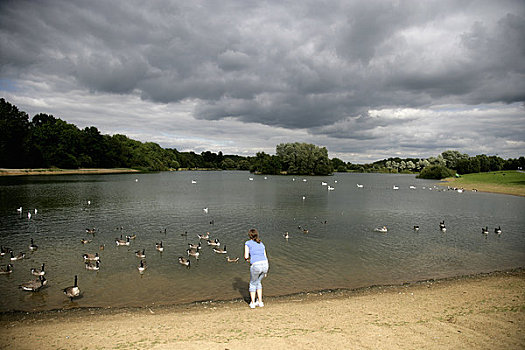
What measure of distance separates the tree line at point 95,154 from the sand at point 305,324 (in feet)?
383

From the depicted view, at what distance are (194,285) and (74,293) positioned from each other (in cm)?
506

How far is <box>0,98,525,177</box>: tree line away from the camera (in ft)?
342

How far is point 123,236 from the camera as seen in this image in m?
24.1

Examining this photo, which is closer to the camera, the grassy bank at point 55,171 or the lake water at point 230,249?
the lake water at point 230,249

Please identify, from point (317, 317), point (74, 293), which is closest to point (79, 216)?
point (74, 293)

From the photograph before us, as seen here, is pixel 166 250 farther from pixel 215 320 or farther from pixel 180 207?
pixel 180 207

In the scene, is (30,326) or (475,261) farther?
(475,261)

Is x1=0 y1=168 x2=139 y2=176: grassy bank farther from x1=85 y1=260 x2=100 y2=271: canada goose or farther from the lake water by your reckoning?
x1=85 y1=260 x2=100 y2=271: canada goose

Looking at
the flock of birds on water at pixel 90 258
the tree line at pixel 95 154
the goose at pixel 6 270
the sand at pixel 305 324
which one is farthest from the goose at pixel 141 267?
the tree line at pixel 95 154

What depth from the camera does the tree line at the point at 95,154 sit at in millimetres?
104250

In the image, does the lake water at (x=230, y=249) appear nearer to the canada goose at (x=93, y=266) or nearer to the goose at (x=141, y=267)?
the canada goose at (x=93, y=266)

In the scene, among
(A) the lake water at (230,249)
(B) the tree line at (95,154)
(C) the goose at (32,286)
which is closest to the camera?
(C) the goose at (32,286)

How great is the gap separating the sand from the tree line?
11677 cm

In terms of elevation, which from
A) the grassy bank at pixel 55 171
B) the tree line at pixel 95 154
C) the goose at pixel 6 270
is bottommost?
the goose at pixel 6 270
